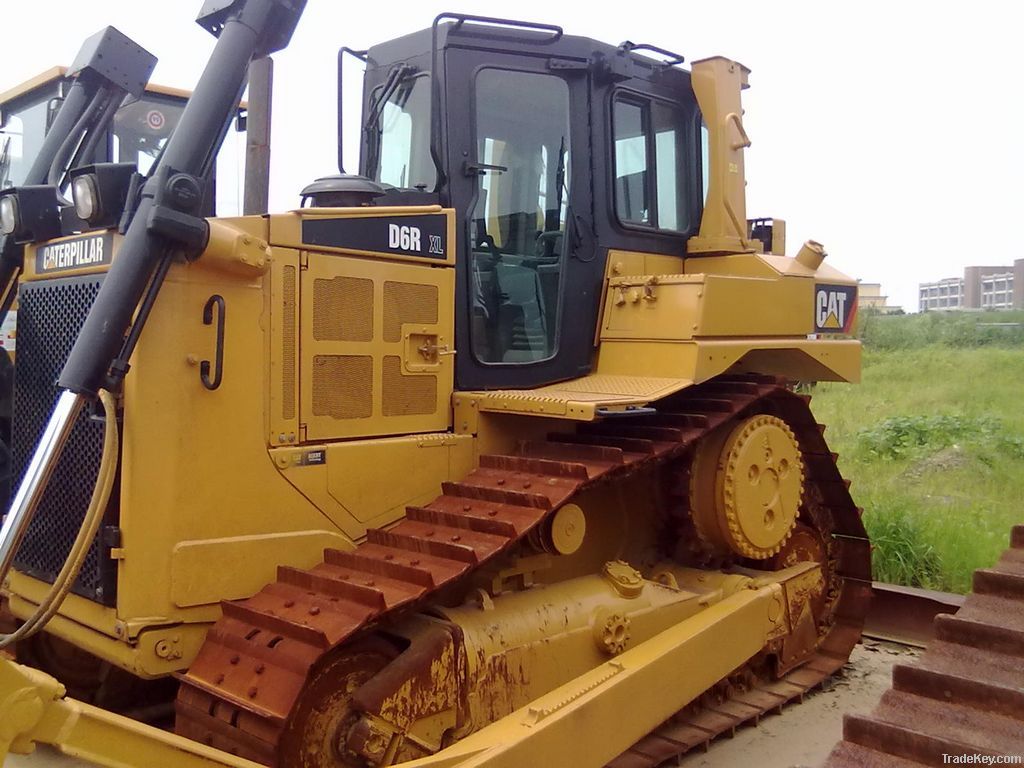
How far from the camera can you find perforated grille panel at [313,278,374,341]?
3625mm

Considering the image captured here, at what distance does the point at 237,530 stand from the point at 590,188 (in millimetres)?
2164

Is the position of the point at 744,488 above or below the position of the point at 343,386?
below

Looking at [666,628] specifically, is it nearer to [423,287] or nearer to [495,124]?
[423,287]

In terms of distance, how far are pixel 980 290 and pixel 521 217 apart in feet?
138

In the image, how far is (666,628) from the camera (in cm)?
427

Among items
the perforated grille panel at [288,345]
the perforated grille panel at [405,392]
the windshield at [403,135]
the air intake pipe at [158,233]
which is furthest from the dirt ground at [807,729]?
the air intake pipe at [158,233]

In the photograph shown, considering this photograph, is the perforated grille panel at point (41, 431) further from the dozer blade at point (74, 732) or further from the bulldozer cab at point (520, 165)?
the bulldozer cab at point (520, 165)

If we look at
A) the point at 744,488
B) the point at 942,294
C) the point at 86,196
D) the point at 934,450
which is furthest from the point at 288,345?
the point at 942,294

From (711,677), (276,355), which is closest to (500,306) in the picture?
(276,355)

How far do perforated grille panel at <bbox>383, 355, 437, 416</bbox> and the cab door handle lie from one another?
720 millimetres

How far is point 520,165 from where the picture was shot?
434 centimetres

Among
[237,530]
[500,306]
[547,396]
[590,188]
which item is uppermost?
[590,188]

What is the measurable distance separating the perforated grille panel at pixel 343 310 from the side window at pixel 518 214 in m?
0.52

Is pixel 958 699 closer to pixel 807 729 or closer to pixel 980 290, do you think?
pixel 807 729
